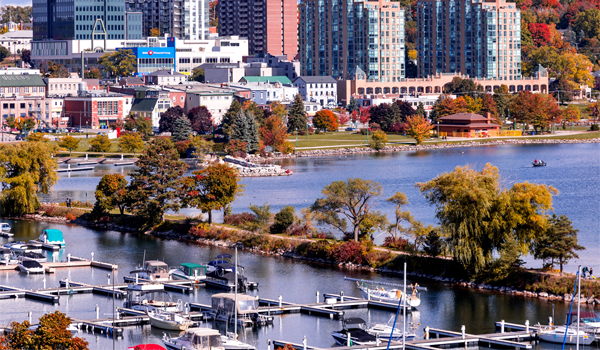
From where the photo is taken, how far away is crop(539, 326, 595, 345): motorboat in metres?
28.8

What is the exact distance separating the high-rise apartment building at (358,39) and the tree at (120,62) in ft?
85.6

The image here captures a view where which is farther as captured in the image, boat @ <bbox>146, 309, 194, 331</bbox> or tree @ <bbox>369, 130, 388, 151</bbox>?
tree @ <bbox>369, 130, 388, 151</bbox>

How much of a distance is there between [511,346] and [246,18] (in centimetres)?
13673

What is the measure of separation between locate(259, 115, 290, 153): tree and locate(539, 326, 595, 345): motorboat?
6055 cm

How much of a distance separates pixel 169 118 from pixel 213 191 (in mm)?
52076

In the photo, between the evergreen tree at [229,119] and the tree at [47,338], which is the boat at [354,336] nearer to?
the tree at [47,338]

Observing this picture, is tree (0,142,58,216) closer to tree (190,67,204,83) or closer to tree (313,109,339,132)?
tree (313,109,339,132)

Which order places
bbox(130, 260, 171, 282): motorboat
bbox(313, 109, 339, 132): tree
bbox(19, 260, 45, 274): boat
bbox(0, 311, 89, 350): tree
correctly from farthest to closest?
bbox(313, 109, 339, 132): tree
bbox(19, 260, 45, 274): boat
bbox(130, 260, 171, 282): motorboat
bbox(0, 311, 89, 350): tree

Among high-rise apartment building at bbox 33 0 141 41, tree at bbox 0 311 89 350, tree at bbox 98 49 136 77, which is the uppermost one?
high-rise apartment building at bbox 33 0 141 41

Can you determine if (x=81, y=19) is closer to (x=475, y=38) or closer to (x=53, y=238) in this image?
(x=475, y=38)

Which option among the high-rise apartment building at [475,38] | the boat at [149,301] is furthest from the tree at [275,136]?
the high-rise apartment building at [475,38]

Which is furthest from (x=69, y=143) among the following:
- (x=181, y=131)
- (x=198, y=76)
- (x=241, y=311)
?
(x=241, y=311)

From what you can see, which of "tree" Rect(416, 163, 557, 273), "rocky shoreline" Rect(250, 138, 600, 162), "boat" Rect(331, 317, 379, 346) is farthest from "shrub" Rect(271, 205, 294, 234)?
"rocky shoreline" Rect(250, 138, 600, 162)

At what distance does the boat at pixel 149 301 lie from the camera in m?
32.3
